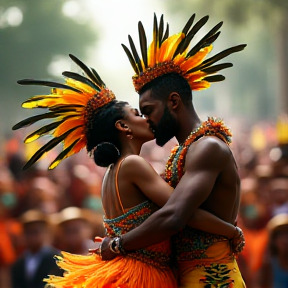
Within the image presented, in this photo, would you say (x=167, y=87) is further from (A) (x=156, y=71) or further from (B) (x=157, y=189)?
(B) (x=157, y=189)

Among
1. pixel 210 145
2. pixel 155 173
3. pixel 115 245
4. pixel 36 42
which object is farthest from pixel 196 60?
pixel 36 42

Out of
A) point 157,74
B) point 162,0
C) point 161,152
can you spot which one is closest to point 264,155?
point 161,152

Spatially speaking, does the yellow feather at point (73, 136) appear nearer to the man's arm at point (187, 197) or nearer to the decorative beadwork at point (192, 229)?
the decorative beadwork at point (192, 229)

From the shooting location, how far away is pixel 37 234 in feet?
25.8

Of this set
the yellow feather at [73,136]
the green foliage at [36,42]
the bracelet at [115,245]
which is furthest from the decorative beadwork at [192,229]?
the green foliage at [36,42]

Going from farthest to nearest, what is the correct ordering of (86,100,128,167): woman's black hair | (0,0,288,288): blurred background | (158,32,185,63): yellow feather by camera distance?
(0,0,288,288): blurred background < (158,32,185,63): yellow feather < (86,100,128,167): woman's black hair

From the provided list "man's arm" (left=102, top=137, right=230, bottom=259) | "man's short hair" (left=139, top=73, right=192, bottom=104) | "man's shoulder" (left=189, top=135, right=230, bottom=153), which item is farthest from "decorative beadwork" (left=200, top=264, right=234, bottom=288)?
"man's short hair" (left=139, top=73, right=192, bottom=104)

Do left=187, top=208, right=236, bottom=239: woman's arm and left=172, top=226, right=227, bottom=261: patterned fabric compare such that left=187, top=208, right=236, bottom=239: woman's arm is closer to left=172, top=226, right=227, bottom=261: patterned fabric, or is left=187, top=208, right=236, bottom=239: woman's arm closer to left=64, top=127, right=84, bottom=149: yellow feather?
left=172, top=226, right=227, bottom=261: patterned fabric

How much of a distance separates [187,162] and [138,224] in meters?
0.45

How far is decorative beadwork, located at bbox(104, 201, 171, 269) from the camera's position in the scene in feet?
15.6

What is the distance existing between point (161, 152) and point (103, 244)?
9.00 metres

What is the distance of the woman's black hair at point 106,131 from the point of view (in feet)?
16.2

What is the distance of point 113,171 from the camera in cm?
489

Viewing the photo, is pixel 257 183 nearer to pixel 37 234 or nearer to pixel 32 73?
pixel 37 234
